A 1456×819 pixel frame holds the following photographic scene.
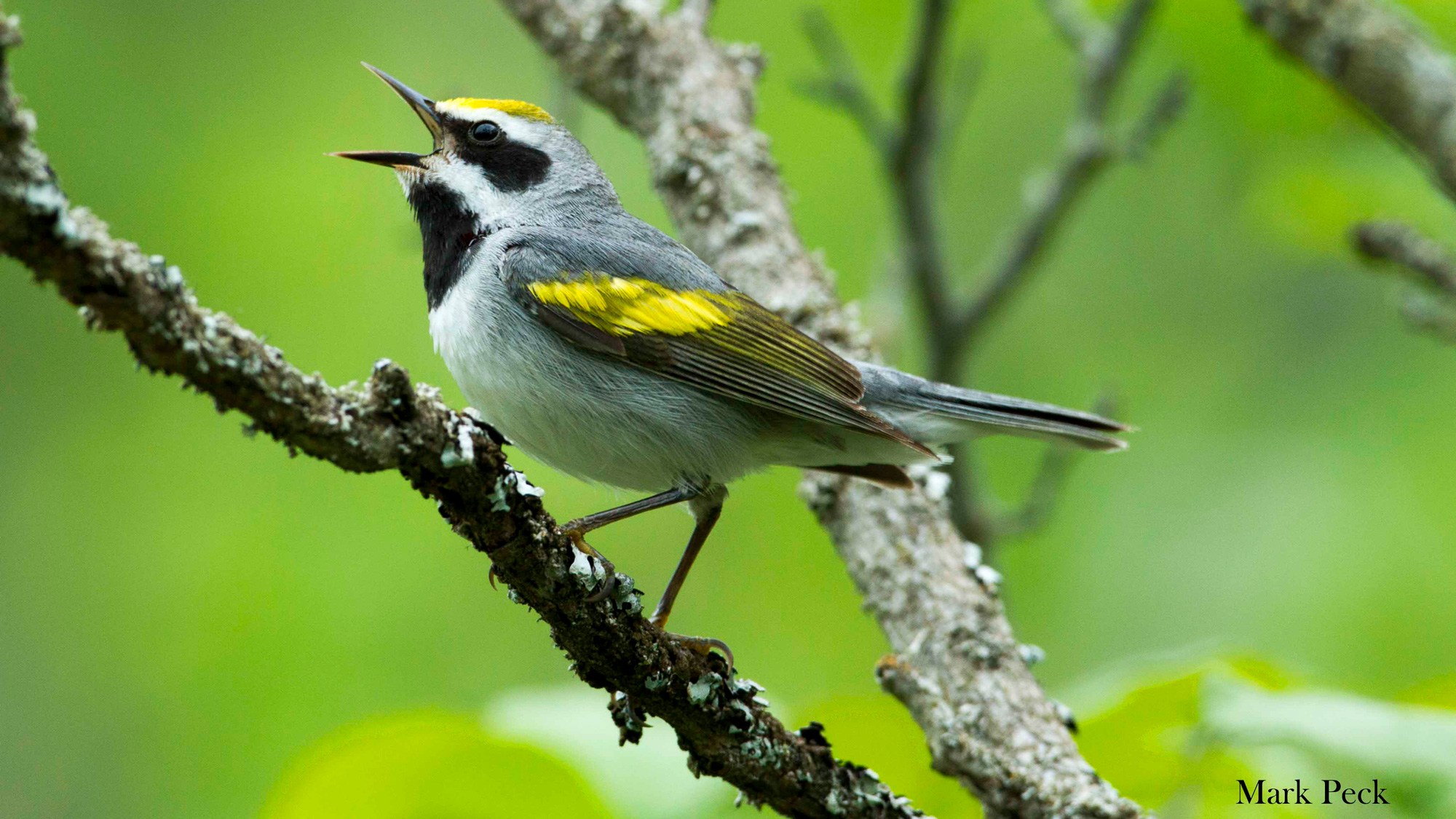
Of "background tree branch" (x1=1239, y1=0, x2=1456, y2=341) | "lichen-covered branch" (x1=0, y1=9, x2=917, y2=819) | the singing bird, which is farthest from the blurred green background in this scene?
"lichen-covered branch" (x1=0, y1=9, x2=917, y2=819)

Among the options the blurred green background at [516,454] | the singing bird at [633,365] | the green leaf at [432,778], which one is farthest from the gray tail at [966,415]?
the green leaf at [432,778]

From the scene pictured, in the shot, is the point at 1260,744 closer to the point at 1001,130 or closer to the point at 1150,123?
the point at 1150,123

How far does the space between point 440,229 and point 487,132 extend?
486 millimetres

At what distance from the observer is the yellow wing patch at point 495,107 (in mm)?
4504

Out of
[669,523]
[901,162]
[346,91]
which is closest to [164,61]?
→ [346,91]

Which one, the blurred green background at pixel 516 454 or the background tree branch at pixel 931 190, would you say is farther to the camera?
the blurred green background at pixel 516 454

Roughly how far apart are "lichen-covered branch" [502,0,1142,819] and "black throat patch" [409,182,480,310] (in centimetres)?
109

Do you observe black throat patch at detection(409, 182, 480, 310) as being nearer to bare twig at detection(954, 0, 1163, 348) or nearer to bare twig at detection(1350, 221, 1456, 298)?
bare twig at detection(954, 0, 1163, 348)

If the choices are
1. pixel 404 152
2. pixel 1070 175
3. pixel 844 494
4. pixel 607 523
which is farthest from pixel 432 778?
pixel 1070 175

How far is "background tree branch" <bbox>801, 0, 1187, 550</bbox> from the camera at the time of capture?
224 inches

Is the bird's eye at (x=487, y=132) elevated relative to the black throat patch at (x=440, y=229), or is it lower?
elevated

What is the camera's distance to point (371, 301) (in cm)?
678

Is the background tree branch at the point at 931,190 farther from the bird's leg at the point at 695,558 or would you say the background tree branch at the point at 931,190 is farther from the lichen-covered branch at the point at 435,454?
the lichen-covered branch at the point at 435,454

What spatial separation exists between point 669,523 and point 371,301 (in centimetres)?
220
